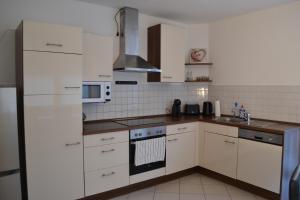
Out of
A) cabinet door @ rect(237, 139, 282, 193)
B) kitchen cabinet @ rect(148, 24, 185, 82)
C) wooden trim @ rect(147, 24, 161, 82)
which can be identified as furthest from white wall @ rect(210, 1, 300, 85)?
wooden trim @ rect(147, 24, 161, 82)

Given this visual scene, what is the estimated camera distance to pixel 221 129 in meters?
3.05

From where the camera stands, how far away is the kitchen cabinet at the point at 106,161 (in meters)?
2.44

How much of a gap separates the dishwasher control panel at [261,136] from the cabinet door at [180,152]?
0.72m

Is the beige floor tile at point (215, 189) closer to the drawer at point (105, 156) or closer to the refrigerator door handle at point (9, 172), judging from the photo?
the drawer at point (105, 156)

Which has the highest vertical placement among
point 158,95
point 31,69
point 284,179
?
point 31,69

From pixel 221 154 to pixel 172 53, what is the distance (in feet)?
5.11

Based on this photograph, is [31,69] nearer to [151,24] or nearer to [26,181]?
[26,181]

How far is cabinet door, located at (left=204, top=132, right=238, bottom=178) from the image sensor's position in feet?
9.63

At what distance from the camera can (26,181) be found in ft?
6.97

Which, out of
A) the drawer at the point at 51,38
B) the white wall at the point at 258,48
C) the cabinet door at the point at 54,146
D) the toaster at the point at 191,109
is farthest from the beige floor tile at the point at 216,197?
the drawer at the point at 51,38

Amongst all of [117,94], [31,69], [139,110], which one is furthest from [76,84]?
[139,110]

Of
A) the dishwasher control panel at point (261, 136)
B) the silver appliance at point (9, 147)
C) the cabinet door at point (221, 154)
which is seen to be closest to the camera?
the silver appliance at point (9, 147)

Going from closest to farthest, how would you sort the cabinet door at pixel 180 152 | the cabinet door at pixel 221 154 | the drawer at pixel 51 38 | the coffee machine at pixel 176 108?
the drawer at pixel 51 38 < the cabinet door at pixel 221 154 < the cabinet door at pixel 180 152 < the coffee machine at pixel 176 108

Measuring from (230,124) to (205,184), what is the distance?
0.88m
